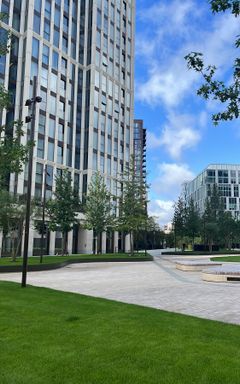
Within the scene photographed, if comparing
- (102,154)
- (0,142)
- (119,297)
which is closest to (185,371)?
(119,297)

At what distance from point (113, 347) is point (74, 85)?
2373 inches

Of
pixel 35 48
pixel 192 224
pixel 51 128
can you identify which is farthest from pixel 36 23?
pixel 192 224

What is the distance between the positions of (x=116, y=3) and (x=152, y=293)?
72.2 meters

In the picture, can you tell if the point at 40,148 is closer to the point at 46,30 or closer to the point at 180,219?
the point at 46,30

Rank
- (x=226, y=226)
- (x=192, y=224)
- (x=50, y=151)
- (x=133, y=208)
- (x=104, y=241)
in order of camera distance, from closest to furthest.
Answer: (x=133, y=208) < (x=50, y=151) < (x=192, y=224) < (x=104, y=241) < (x=226, y=226)

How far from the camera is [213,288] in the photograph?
1534 cm

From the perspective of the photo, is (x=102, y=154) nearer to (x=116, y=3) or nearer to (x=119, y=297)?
(x=116, y=3)

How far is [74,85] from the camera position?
204ft

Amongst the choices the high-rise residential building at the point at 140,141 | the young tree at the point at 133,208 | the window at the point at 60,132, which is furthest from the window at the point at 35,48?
the high-rise residential building at the point at 140,141

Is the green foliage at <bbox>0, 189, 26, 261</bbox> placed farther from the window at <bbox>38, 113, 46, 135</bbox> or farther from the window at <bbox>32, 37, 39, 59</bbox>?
the window at <bbox>32, 37, 39, 59</bbox>

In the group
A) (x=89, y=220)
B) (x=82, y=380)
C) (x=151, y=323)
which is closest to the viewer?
(x=82, y=380)

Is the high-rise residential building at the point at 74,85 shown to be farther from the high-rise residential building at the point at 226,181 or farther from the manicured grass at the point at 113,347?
the high-rise residential building at the point at 226,181

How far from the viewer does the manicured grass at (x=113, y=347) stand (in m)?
4.81

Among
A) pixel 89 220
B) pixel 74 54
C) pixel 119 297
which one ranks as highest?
pixel 74 54
